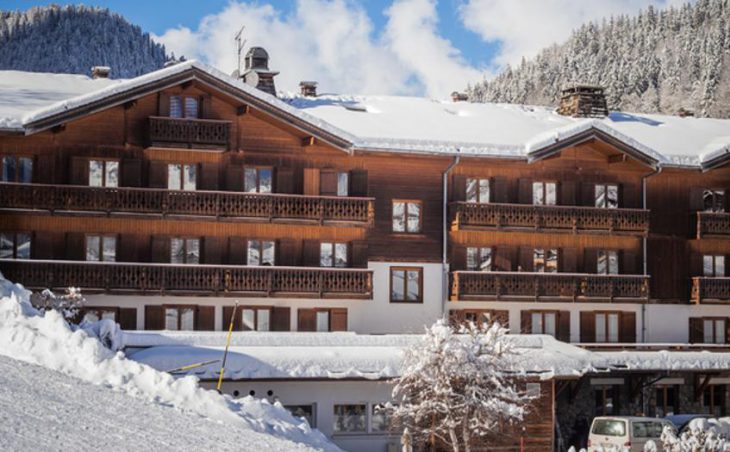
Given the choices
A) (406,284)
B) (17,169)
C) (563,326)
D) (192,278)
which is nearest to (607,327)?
(563,326)

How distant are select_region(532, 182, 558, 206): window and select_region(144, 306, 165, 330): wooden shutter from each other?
1353 centimetres

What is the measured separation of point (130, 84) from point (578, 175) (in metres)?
15.9

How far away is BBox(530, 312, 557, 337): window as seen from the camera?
4272 centimetres

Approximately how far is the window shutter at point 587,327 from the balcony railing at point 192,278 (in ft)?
26.3

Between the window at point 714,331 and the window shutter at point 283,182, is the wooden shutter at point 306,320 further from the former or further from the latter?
the window at point 714,331

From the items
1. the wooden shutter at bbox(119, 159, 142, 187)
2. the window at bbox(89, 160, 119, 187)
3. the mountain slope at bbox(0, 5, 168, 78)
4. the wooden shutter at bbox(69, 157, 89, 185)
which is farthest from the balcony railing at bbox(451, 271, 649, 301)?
the mountain slope at bbox(0, 5, 168, 78)

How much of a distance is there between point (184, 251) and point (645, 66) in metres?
117

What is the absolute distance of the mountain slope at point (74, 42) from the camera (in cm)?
15888

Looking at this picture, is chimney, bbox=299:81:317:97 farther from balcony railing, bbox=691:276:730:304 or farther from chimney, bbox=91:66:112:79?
balcony railing, bbox=691:276:730:304

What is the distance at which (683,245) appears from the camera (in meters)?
45.1

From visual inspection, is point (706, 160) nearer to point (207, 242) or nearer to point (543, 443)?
point (543, 443)

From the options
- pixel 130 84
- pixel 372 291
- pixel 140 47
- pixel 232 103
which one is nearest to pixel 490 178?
pixel 372 291

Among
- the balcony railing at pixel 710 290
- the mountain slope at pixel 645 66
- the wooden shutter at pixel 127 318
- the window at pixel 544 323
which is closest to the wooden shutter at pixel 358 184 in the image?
the window at pixel 544 323

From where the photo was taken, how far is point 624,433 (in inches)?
1310
